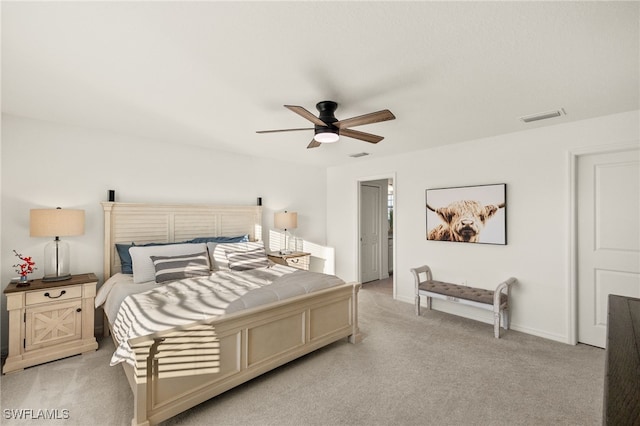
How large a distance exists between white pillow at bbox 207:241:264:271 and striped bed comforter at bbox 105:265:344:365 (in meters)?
0.25

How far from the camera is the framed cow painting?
12.3 feet

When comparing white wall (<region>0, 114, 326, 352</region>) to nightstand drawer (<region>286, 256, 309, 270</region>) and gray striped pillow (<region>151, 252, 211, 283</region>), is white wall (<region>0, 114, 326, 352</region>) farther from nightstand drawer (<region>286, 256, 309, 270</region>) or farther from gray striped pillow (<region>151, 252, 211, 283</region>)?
nightstand drawer (<region>286, 256, 309, 270</region>)

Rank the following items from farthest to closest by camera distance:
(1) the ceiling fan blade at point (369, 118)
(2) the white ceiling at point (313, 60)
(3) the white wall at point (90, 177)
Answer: (3) the white wall at point (90, 177) → (1) the ceiling fan blade at point (369, 118) → (2) the white ceiling at point (313, 60)

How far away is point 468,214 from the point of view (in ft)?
13.2

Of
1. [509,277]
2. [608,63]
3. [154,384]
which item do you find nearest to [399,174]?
[509,277]

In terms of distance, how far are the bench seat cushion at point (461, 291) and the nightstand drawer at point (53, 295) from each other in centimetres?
402

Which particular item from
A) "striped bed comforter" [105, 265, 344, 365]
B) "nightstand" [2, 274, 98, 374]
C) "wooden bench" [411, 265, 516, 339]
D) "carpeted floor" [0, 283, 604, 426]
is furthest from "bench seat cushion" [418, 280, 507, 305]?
"nightstand" [2, 274, 98, 374]

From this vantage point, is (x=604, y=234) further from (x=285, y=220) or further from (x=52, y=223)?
(x=52, y=223)

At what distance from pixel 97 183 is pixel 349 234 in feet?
13.1

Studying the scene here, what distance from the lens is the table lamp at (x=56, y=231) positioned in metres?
2.86

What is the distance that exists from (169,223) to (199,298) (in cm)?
193

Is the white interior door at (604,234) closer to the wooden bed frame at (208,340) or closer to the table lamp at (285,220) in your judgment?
the wooden bed frame at (208,340)

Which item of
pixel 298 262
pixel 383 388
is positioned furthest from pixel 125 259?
pixel 383 388

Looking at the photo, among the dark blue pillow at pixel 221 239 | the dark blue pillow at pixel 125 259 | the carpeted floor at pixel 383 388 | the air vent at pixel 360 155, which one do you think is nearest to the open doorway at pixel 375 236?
the air vent at pixel 360 155
